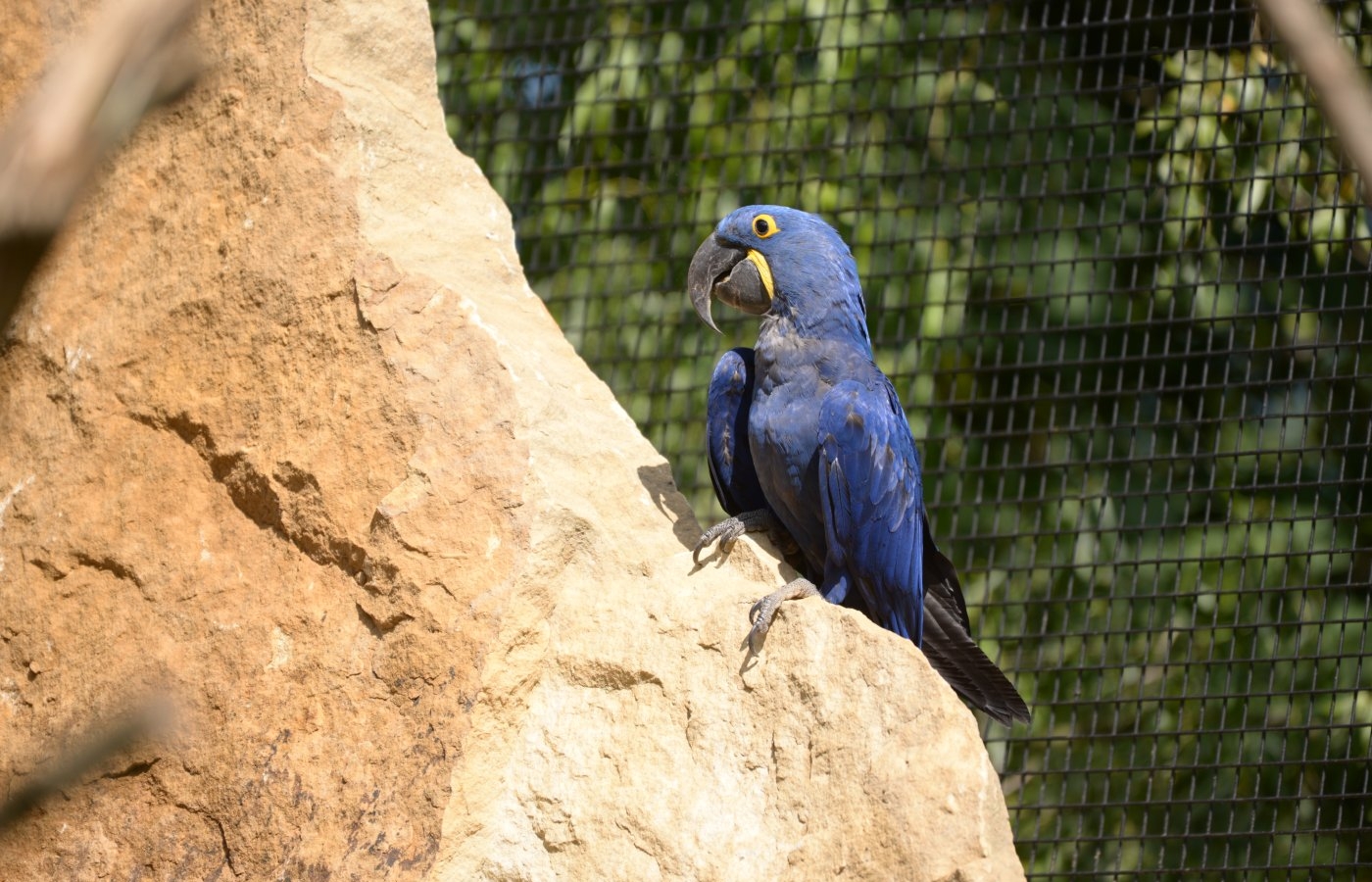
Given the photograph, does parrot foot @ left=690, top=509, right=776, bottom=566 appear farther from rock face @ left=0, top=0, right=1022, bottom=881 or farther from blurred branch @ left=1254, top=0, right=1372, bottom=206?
blurred branch @ left=1254, top=0, right=1372, bottom=206

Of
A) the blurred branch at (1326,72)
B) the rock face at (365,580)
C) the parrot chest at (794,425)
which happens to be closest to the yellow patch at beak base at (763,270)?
the parrot chest at (794,425)

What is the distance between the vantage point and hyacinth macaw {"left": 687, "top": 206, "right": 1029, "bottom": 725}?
2.67 m

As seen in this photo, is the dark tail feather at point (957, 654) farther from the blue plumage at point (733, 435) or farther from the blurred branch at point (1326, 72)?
the blurred branch at point (1326, 72)

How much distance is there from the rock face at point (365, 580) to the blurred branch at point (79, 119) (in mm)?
1463

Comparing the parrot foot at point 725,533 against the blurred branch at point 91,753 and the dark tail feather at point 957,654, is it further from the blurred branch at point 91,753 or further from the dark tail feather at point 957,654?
the blurred branch at point 91,753

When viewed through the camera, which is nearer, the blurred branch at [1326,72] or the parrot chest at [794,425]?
the blurred branch at [1326,72]

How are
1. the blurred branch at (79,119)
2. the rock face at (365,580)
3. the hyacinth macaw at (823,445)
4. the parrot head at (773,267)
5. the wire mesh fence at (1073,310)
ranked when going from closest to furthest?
the blurred branch at (79,119) < the rock face at (365,580) < the hyacinth macaw at (823,445) < the parrot head at (773,267) < the wire mesh fence at (1073,310)

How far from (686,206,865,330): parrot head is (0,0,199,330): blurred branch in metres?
2.01

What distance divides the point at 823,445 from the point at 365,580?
2.74ft

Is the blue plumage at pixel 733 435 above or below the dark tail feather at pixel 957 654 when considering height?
above

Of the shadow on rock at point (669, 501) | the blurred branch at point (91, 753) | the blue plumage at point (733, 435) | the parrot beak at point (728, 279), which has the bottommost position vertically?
the blurred branch at point (91, 753)

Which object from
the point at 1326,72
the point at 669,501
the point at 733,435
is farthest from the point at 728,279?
the point at 1326,72

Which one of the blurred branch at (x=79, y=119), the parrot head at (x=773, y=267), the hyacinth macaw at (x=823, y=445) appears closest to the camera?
the blurred branch at (x=79, y=119)

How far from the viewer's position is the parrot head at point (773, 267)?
2.83m
